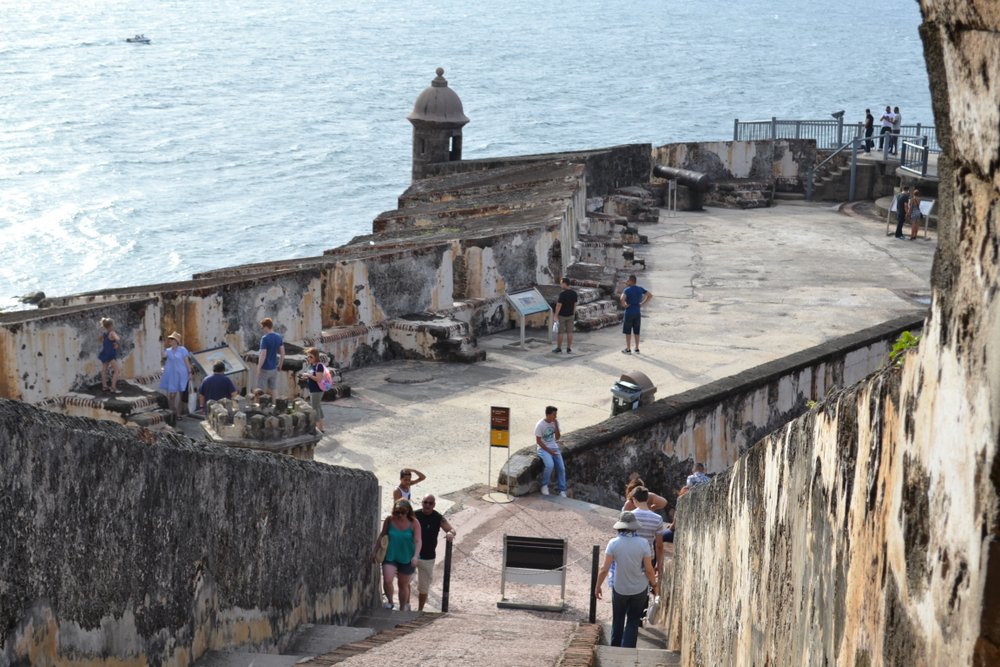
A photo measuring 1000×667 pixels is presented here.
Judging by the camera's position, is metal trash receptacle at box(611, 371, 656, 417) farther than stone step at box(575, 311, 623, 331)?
No

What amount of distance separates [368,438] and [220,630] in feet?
26.5

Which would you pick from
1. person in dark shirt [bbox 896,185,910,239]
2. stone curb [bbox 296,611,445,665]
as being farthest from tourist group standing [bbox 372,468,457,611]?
person in dark shirt [bbox 896,185,910,239]

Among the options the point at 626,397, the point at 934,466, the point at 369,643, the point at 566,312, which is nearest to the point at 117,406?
the point at 626,397

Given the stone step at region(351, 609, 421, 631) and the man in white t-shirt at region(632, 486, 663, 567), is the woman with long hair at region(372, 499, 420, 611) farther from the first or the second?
the man in white t-shirt at region(632, 486, 663, 567)

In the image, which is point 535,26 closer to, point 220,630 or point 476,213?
point 476,213

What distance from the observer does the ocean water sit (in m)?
62.9

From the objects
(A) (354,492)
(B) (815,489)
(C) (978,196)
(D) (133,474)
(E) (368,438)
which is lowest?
(E) (368,438)

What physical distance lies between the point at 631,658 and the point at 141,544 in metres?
2.72

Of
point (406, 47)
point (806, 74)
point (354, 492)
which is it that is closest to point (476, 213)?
point (354, 492)

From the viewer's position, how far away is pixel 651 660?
7641mm

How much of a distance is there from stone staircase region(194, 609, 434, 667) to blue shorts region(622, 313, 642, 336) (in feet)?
32.0

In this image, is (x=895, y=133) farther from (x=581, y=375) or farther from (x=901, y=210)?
(x=581, y=375)

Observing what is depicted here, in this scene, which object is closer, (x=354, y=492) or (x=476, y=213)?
(x=354, y=492)

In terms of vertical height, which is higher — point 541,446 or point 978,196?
point 978,196
